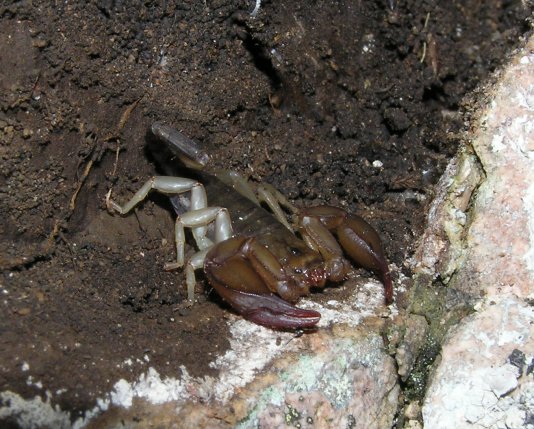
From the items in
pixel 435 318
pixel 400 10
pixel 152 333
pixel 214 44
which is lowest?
pixel 152 333

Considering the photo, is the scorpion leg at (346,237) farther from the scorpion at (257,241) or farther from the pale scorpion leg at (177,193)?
the pale scorpion leg at (177,193)

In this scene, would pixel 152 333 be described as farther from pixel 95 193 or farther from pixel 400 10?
pixel 400 10

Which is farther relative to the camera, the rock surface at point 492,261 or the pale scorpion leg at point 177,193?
the pale scorpion leg at point 177,193

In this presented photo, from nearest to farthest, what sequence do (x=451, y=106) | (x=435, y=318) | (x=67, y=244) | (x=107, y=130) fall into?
(x=435, y=318), (x=67, y=244), (x=107, y=130), (x=451, y=106)

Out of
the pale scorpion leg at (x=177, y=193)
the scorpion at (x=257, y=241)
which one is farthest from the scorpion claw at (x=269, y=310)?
the pale scorpion leg at (x=177, y=193)

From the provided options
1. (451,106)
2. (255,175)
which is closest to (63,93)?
(255,175)

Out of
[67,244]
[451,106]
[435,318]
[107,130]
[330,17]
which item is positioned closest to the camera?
[435,318]
